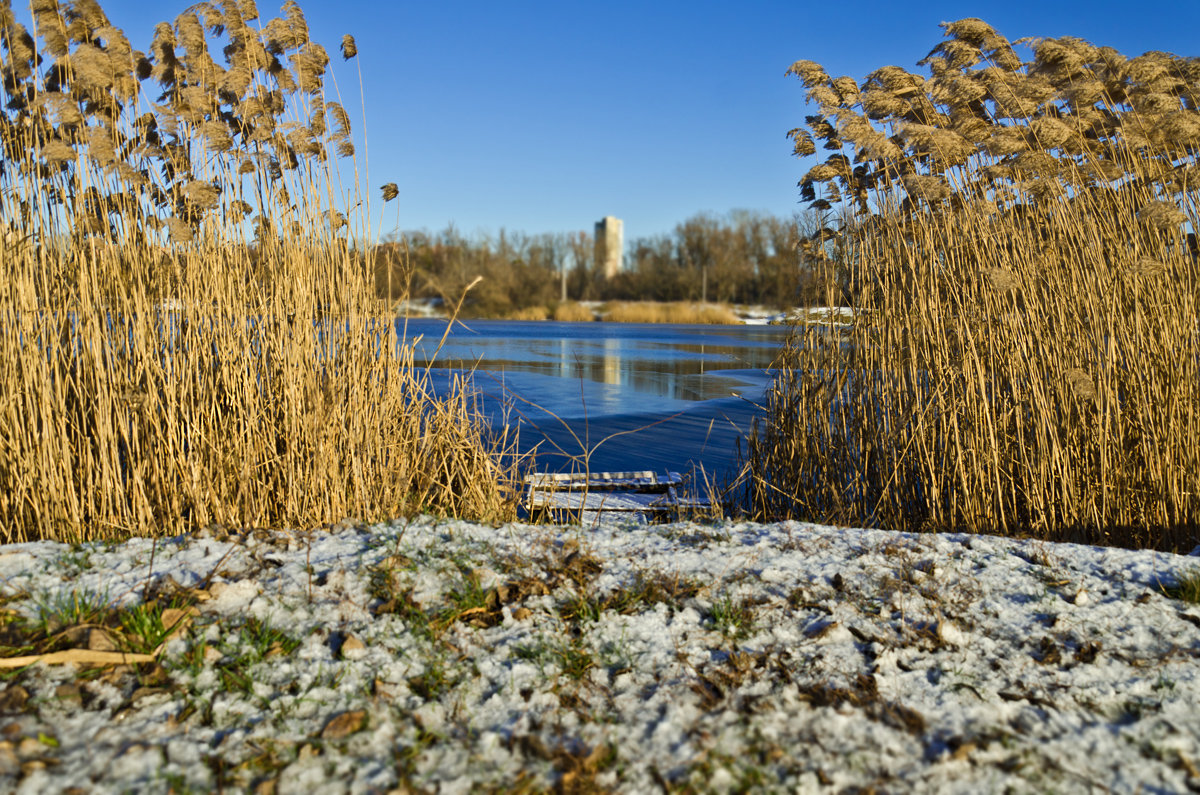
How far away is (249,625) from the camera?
2082 mm

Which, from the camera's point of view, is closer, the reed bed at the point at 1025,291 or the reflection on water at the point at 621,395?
the reed bed at the point at 1025,291

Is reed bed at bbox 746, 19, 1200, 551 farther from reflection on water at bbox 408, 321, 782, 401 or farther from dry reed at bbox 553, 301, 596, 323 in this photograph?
dry reed at bbox 553, 301, 596, 323

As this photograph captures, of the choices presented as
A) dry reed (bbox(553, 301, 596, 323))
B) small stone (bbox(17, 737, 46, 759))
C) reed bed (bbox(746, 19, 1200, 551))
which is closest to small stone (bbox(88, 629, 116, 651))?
small stone (bbox(17, 737, 46, 759))

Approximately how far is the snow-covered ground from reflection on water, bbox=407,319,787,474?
1.43 meters

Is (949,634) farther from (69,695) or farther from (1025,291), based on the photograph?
(69,695)

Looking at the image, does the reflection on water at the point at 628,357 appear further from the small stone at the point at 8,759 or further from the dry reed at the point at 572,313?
the dry reed at the point at 572,313

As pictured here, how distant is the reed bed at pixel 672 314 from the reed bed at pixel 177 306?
33314mm

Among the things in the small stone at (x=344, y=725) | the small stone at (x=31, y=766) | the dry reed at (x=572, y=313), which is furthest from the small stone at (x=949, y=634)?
the dry reed at (x=572, y=313)

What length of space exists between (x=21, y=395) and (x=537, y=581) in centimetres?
213

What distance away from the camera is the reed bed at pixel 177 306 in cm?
282

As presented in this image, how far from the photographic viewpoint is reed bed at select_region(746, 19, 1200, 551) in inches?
127

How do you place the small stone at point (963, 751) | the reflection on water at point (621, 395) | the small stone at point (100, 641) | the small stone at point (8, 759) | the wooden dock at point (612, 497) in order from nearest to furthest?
the small stone at point (8, 759) → the small stone at point (963, 751) → the small stone at point (100, 641) → the wooden dock at point (612, 497) → the reflection on water at point (621, 395)

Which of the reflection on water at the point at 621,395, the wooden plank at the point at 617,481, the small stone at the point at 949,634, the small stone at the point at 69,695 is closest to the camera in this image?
the small stone at the point at 69,695

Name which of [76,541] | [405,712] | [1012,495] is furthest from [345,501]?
[1012,495]
